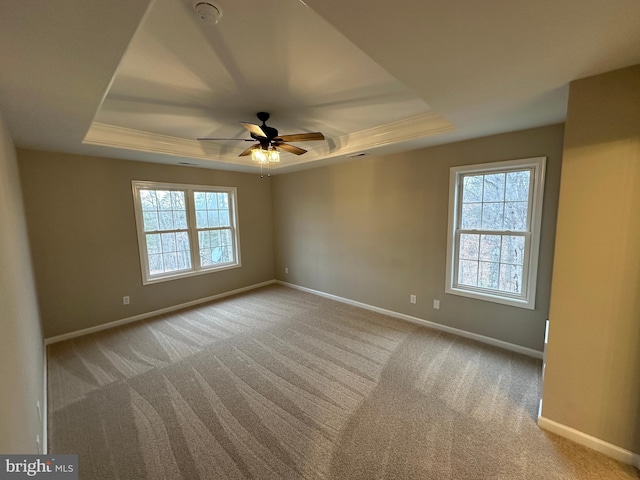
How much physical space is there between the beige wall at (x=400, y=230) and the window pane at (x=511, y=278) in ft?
0.63

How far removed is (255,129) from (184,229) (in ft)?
9.03

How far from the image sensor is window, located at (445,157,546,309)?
268 centimetres

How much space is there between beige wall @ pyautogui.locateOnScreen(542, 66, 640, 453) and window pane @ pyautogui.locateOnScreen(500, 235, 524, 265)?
3.81 feet

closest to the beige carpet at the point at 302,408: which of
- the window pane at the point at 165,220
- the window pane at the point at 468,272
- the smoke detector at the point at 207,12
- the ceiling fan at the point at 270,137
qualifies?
the window pane at the point at 468,272

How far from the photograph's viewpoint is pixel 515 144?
2680mm

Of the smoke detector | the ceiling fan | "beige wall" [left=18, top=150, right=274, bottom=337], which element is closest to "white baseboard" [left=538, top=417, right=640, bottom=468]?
the ceiling fan

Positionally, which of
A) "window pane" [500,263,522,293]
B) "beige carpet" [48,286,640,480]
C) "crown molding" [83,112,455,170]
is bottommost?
"beige carpet" [48,286,640,480]

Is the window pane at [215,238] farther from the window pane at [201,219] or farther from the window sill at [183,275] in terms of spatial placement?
the window sill at [183,275]

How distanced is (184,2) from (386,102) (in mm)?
1743

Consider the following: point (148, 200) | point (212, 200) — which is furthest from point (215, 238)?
point (148, 200)

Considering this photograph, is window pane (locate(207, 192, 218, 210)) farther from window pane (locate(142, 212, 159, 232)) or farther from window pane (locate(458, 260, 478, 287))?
window pane (locate(458, 260, 478, 287))

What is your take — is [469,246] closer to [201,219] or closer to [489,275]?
[489,275]

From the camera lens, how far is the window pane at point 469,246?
3093 millimetres

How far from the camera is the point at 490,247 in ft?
Result: 9.84
